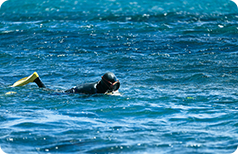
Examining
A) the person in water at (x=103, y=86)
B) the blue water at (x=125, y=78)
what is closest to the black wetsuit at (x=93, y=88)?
the person in water at (x=103, y=86)

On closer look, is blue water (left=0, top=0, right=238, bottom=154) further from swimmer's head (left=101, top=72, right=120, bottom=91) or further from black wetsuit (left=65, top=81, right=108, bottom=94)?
swimmer's head (left=101, top=72, right=120, bottom=91)

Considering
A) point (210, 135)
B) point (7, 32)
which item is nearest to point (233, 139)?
point (210, 135)

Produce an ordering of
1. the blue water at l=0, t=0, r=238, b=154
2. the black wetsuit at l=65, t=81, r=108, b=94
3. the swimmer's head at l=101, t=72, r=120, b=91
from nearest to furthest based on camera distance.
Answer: the blue water at l=0, t=0, r=238, b=154, the swimmer's head at l=101, t=72, r=120, b=91, the black wetsuit at l=65, t=81, r=108, b=94

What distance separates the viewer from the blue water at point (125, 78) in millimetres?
6734

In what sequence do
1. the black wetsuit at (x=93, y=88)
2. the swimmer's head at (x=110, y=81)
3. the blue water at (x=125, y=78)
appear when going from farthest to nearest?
Result: the black wetsuit at (x=93, y=88) → the swimmer's head at (x=110, y=81) → the blue water at (x=125, y=78)

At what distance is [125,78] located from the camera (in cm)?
1192

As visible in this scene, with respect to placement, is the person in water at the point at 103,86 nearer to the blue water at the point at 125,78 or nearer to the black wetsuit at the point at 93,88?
the black wetsuit at the point at 93,88

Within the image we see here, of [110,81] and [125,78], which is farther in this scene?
[125,78]

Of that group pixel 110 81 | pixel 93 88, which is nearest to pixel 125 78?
pixel 93 88

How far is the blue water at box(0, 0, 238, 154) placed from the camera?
265 inches

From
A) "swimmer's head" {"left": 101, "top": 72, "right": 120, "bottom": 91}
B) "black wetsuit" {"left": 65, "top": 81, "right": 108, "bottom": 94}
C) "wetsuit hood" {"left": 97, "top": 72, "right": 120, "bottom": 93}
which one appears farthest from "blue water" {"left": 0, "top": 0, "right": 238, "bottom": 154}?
"swimmer's head" {"left": 101, "top": 72, "right": 120, "bottom": 91}

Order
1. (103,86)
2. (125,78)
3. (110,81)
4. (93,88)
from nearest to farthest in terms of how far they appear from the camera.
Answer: (110,81) < (103,86) < (93,88) < (125,78)

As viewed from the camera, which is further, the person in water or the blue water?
the person in water

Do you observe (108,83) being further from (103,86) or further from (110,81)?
(103,86)
